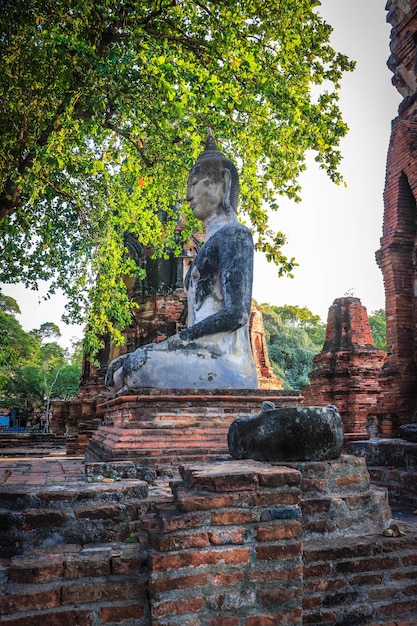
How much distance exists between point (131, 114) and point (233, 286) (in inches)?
135

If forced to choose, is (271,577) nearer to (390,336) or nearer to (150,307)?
(390,336)

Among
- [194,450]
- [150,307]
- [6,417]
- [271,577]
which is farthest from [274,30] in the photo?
[6,417]

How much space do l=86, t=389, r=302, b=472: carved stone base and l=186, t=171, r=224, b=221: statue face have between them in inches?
79.1

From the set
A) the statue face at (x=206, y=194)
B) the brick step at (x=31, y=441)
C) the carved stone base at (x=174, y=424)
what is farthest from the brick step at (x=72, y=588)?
the brick step at (x=31, y=441)

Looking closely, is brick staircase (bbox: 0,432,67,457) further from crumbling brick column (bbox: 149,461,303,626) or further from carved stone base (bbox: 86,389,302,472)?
crumbling brick column (bbox: 149,461,303,626)

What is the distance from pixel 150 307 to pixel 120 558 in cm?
1182

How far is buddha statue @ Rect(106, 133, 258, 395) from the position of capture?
13.0 ft

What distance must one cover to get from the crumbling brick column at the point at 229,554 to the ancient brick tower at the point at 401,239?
601 centimetres

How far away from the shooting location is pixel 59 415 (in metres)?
13.2

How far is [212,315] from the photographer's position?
4.27 meters

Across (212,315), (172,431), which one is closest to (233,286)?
(212,315)

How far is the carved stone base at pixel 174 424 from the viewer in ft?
10.8

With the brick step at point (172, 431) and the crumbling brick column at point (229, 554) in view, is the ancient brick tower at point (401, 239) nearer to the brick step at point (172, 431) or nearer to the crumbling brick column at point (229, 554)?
the brick step at point (172, 431)

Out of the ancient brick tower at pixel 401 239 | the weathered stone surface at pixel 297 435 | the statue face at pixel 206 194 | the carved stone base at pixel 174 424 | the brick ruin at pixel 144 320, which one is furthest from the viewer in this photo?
the brick ruin at pixel 144 320
